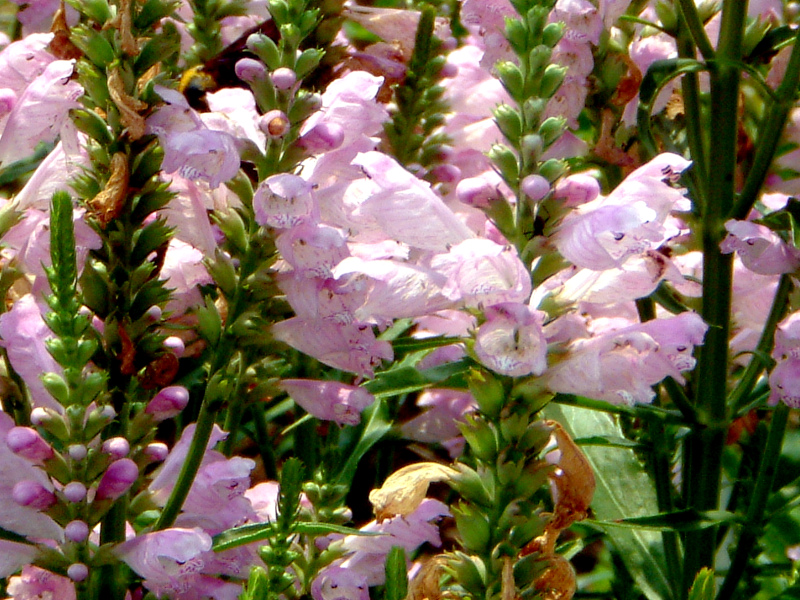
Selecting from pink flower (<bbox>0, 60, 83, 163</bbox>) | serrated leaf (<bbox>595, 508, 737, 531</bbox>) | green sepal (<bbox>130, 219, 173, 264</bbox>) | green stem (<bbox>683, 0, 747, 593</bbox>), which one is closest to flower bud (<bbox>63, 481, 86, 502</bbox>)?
green sepal (<bbox>130, 219, 173, 264</bbox>)

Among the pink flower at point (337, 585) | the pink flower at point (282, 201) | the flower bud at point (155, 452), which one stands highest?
the pink flower at point (282, 201)

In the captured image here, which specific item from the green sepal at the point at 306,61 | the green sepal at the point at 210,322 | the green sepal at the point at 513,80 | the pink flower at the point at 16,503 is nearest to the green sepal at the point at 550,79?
the green sepal at the point at 513,80

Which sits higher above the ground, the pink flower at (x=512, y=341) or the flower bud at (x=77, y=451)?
the pink flower at (x=512, y=341)

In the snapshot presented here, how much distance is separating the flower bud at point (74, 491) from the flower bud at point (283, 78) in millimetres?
239

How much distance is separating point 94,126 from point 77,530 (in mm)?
216

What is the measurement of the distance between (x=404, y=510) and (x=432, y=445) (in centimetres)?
45

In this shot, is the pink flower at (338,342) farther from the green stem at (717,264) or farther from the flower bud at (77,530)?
the green stem at (717,264)

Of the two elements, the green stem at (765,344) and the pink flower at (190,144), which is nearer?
the pink flower at (190,144)

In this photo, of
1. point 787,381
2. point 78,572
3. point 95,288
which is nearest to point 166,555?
point 78,572

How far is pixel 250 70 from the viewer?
0.59m

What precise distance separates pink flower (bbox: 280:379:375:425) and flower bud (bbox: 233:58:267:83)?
210 millimetres

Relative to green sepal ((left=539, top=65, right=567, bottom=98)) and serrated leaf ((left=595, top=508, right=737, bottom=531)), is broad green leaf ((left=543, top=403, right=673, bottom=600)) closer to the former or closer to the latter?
serrated leaf ((left=595, top=508, right=737, bottom=531))

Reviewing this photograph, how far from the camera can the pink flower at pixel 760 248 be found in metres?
0.74

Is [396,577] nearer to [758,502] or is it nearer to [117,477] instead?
[117,477]
